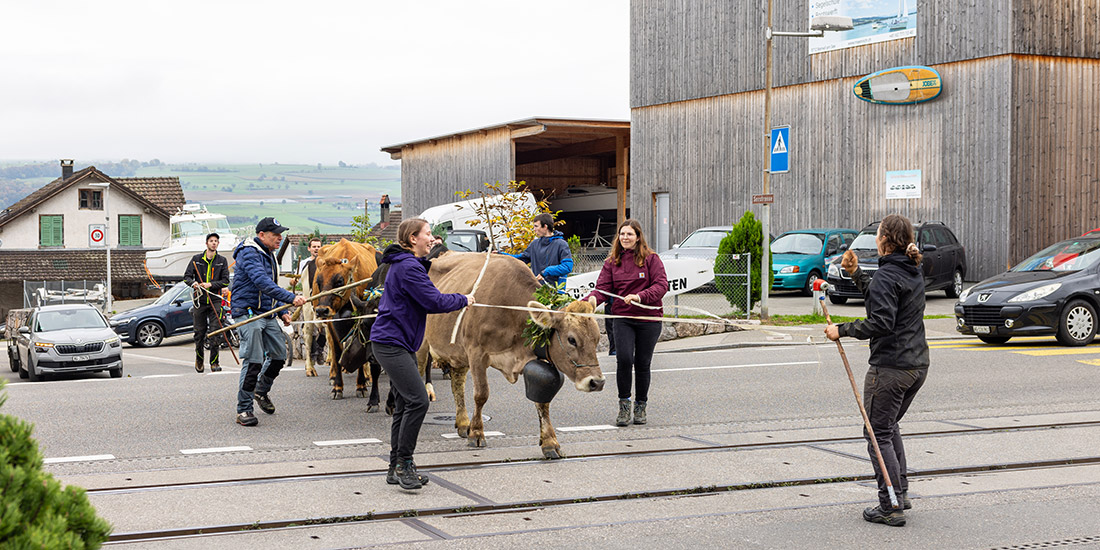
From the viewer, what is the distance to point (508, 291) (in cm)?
916

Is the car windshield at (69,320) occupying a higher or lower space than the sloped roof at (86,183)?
lower

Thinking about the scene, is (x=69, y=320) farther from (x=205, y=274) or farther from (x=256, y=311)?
(x=256, y=311)

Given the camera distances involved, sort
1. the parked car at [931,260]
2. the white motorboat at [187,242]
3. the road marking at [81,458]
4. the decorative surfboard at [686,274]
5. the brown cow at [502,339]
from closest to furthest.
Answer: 1. the brown cow at [502,339]
2. the road marking at [81,458]
3. the decorative surfboard at [686,274]
4. the parked car at [931,260]
5. the white motorboat at [187,242]

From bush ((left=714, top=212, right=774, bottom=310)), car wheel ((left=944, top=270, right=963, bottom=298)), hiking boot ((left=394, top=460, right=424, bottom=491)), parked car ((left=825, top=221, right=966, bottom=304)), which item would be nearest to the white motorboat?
bush ((left=714, top=212, right=774, bottom=310))

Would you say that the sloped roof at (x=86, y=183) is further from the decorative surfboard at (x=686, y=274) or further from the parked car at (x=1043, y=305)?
the parked car at (x=1043, y=305)

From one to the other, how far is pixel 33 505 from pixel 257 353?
6.87 meters

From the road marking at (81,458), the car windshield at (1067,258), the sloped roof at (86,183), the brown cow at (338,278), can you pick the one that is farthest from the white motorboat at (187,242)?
the road marking at (81,458)

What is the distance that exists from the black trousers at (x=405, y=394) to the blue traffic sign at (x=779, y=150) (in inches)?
571

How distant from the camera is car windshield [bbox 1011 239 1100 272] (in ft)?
55.1

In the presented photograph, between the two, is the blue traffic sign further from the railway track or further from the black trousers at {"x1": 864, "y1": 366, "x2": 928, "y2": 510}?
the black trousers at {"x1": 864, "y1": 366, "x2": 928, "y2": 510}

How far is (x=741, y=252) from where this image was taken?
69.7 ft

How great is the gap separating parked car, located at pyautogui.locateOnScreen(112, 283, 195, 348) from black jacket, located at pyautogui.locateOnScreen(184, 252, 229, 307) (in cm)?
1084

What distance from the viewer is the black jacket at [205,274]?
17.0 m

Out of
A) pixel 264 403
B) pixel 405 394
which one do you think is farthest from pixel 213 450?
pixel 405 394
